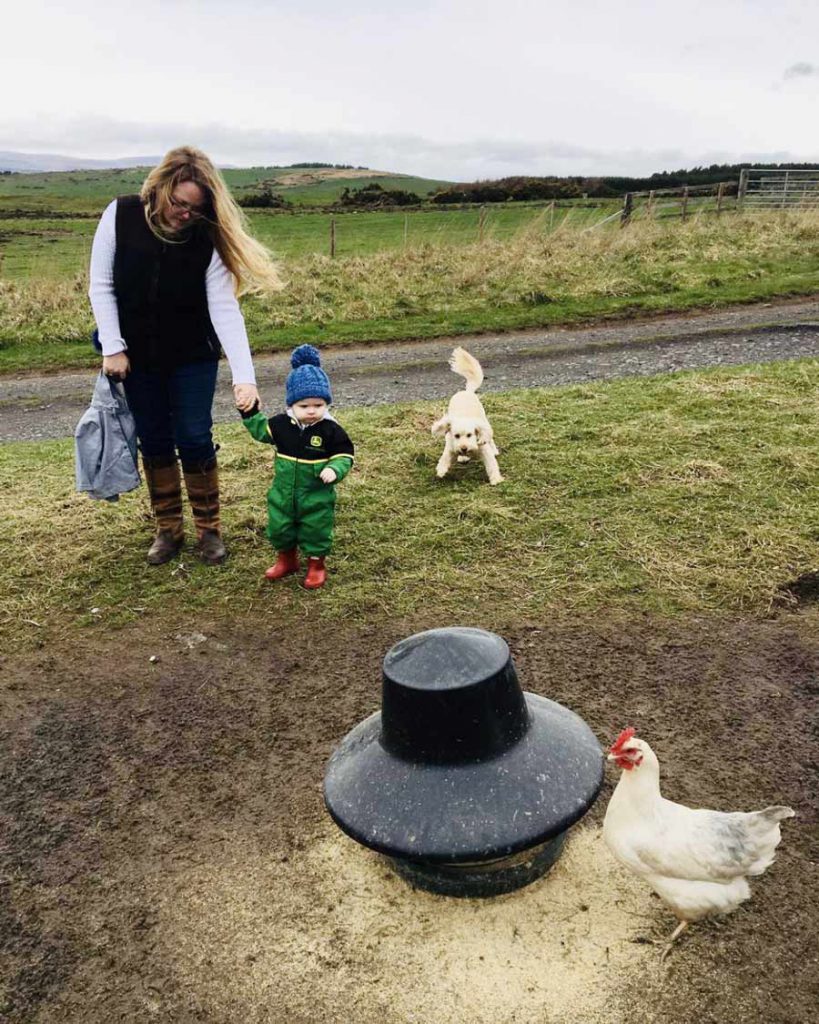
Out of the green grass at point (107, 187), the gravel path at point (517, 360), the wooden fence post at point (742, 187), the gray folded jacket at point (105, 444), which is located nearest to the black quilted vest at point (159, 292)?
the gray folded jacket at point (105, 444)

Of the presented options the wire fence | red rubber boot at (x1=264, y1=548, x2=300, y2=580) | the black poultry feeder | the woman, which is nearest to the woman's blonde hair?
the woman

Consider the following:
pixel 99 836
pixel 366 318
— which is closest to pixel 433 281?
pixel 366 318

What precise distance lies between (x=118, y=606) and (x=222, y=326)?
1849 millimetres

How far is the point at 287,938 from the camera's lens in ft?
9.37

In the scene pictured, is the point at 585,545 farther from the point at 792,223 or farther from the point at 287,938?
the point at 792,223

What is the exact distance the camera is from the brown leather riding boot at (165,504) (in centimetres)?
527

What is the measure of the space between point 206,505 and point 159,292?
144 cm

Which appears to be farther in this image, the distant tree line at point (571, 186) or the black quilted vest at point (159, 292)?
the distant tree line at point (571, 186)

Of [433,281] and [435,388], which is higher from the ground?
[433,281]

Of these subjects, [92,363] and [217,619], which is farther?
[92,363]

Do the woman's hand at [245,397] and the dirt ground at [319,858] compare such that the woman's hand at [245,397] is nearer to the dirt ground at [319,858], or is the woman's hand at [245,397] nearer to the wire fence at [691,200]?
the dirt ground at [319,858]

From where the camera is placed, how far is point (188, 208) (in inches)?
176

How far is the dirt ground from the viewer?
2.65 metres

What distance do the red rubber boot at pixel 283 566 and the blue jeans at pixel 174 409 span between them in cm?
79
